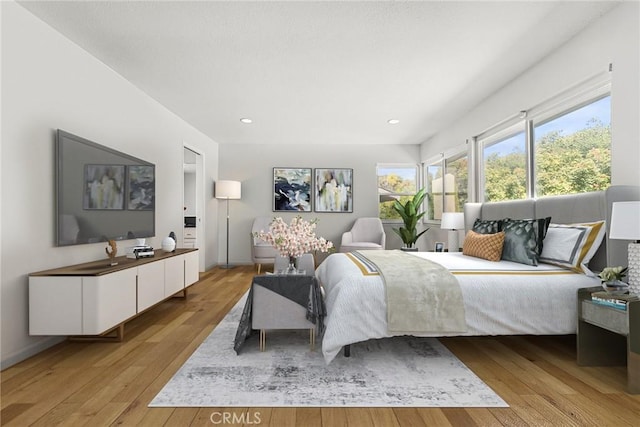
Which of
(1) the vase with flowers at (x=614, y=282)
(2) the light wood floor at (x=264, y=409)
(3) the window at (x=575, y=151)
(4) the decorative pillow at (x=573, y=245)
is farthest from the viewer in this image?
(3) the window at (x=575, y=151)

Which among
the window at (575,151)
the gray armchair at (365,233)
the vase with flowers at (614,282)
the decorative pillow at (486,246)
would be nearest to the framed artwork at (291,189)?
the gray armchair at (365,233)

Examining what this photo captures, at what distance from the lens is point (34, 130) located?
2508mm

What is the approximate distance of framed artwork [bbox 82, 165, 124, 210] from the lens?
296 cm

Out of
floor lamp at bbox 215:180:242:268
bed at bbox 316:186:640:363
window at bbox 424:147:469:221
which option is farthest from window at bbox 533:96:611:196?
floor lamp at bbox 215:180:242:268

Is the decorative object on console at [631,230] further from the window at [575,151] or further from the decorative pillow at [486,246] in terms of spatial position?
the decorative pillow at [486,246]

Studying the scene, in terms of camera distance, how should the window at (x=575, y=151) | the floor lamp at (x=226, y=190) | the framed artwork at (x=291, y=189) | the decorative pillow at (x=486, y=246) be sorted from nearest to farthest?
the window at (x=575, y=151)
the decorative pillow at (x=486, y=246)
the floor lamp at (x=226, y=190)
the framed artwork at (x=291, y=189)

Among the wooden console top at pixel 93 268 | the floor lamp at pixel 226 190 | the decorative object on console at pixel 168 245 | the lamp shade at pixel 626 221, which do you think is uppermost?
the floor lamp at pixel 226 190

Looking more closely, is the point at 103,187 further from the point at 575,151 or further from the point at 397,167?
the point at 397,167

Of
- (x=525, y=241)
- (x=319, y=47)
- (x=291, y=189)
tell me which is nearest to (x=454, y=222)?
(x=525, y=241)

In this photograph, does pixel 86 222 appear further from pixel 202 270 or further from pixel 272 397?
pixel 202 270

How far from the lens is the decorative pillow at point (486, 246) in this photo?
3105mm

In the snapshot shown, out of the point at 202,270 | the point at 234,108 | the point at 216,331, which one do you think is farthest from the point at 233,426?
the point at 202,270

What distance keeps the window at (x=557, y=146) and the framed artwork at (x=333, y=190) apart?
9.46ft

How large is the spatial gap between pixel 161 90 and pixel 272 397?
343cm
